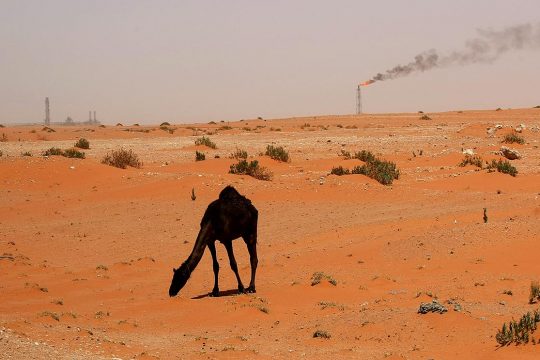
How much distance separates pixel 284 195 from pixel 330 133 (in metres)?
36.0

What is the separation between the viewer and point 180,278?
48.7ft

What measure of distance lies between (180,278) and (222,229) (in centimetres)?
123

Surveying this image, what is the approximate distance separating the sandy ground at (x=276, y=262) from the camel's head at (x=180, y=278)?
17 cm

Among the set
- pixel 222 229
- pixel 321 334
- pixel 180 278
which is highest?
pixel 222 229

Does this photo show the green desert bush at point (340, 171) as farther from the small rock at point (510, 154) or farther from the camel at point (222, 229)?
the camel at point (222, 229)

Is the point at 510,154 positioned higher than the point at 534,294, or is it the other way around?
the point at 510,154

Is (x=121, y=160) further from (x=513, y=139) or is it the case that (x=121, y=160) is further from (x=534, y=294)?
(x=534, y=294)

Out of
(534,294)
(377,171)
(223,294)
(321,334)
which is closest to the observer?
(321,334)

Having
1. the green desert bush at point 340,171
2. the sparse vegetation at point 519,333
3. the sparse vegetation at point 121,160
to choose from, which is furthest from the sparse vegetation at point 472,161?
the sparse vegetation at point 519,333

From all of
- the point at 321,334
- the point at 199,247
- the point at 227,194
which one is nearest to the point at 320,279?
the point at 227,194

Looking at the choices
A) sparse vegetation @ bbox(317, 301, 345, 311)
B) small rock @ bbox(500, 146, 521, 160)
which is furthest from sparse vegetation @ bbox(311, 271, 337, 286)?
small rock @ bbox(500, 146, 521, 160)

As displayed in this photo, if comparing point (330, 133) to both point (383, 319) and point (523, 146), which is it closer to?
point (523, 146)

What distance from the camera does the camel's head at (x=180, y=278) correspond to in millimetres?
14727

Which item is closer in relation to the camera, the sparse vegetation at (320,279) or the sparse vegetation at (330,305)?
the sparse vegetation at (330,305)
